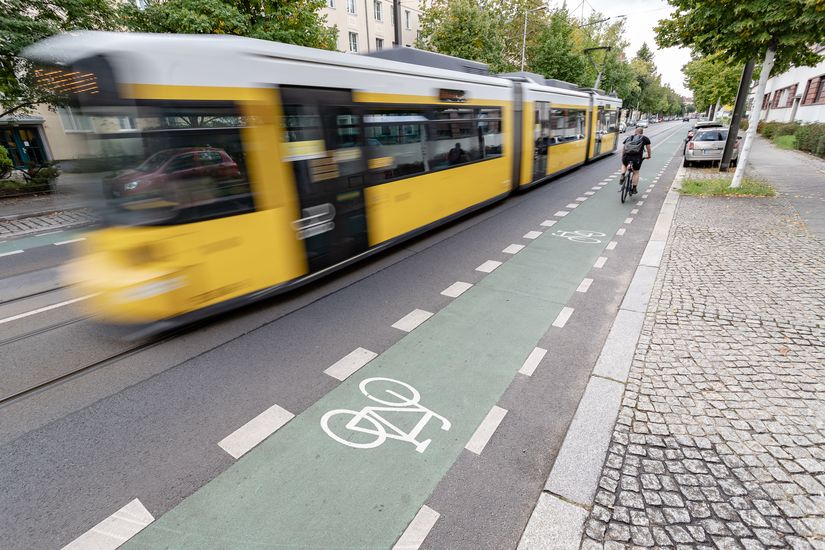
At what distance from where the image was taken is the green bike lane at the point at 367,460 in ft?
7.83

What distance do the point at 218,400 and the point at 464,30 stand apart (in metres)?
25.7

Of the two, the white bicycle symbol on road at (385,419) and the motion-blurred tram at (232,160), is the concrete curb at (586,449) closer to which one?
the white bicycle symbol on road at (385,419)

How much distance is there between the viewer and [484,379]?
376 cm

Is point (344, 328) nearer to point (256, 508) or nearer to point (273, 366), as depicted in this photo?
point (273, 366)

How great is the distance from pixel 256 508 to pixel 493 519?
152cm

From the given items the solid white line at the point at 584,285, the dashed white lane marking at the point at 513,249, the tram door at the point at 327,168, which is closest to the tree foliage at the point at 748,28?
the dashed white lane marking at the point at 513,249

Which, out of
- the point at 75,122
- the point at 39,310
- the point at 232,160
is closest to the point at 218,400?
the point at 232,160

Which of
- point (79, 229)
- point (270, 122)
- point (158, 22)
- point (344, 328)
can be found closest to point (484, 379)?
point (344, 328)

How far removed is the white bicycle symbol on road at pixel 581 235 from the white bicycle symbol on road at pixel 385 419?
223 inches

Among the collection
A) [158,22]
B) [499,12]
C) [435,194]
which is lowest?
[435,194]

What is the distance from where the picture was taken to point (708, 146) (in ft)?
52.5

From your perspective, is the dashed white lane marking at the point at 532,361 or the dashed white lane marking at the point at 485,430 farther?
the dashed white lane marking at the point at 532,361

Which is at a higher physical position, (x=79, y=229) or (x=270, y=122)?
(x=270, y=122)

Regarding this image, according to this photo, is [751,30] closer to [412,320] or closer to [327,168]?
[327,168]
